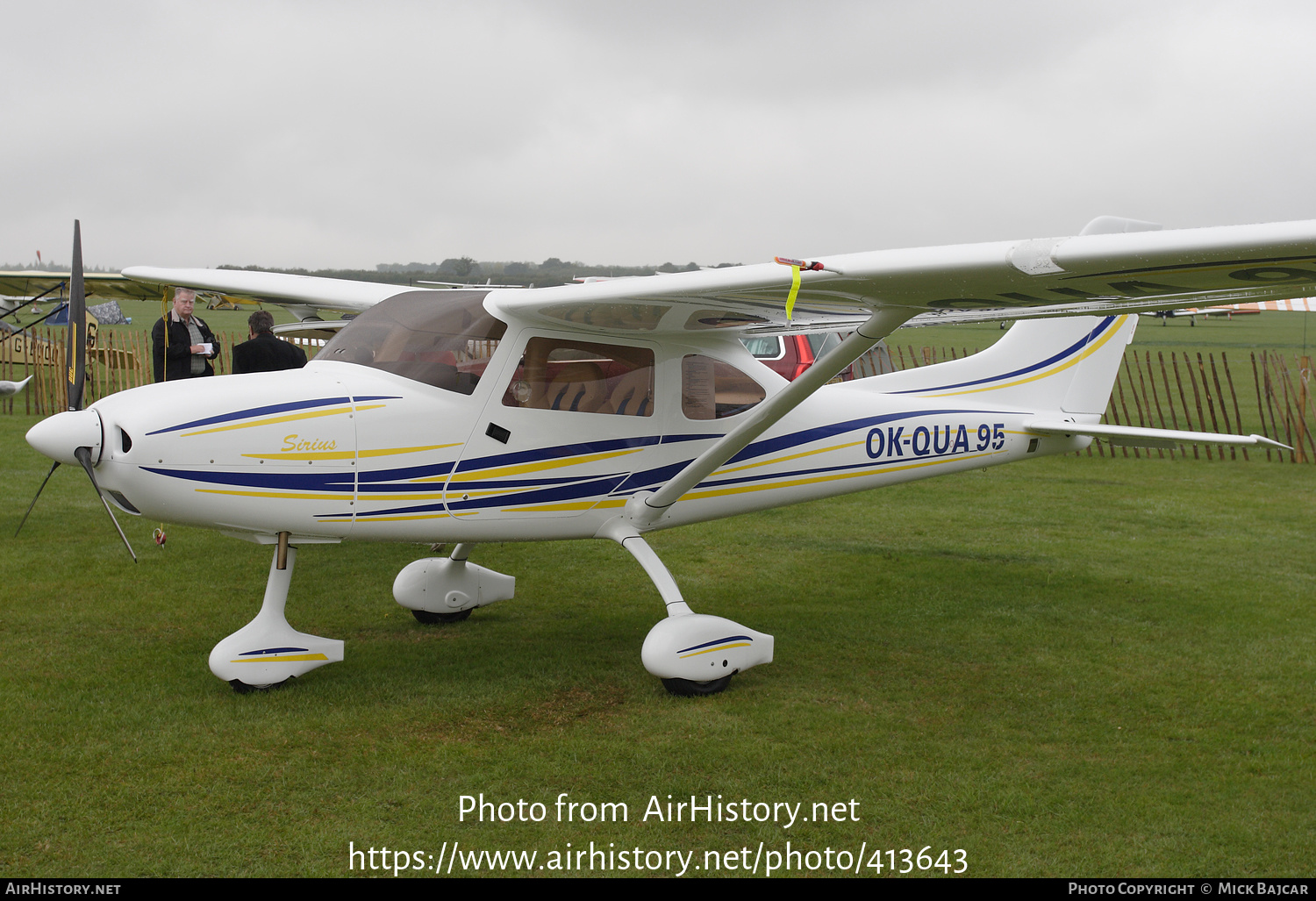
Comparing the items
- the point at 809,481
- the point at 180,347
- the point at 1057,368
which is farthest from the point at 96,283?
the point at 1057,368

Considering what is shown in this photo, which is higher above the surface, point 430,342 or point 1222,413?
point 430,342

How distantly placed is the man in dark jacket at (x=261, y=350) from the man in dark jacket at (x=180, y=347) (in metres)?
0.57

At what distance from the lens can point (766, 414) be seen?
5449 millimetres

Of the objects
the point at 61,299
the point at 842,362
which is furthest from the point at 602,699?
the point at 61,299

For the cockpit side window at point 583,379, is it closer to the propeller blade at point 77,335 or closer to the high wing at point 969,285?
the high wing at point 969,285

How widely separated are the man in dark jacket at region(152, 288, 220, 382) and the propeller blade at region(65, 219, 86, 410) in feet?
7.30

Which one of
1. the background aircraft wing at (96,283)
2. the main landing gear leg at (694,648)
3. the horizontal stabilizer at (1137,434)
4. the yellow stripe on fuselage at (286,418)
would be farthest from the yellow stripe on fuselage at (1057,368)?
the background aircraft wing at (96,283)

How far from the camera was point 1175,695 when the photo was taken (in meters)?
5.48

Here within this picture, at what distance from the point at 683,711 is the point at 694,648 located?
325mm

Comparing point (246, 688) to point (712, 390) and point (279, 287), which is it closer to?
point (712, 390)

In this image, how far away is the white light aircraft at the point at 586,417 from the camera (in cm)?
432

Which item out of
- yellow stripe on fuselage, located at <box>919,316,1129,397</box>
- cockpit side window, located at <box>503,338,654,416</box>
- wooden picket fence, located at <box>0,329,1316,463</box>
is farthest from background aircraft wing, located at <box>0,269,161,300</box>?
yellow stripe on fuselage, located at <box>919,316,1129,397</box>

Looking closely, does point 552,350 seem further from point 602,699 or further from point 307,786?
point 307,786

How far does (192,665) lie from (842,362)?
3914mm
